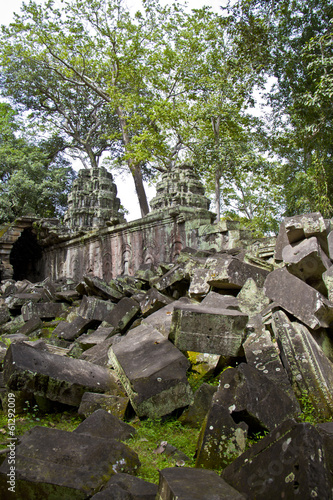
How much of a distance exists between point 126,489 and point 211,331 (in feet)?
4.95

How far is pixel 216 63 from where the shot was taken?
1619 cm

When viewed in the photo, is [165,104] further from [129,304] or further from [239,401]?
[239,401]

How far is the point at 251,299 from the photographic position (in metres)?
3.98

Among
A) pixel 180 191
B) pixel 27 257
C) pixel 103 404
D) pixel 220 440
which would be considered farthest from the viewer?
pixel 27 257

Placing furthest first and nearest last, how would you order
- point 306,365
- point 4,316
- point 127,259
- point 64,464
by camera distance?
point 127,259
point 4,316
point 306,365
point 64,464

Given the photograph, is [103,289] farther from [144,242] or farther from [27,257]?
[27,257]

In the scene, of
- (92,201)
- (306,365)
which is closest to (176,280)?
(306,365)

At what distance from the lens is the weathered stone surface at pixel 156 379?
265 cm

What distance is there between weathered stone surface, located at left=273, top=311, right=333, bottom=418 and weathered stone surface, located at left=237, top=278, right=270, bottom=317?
957 mm

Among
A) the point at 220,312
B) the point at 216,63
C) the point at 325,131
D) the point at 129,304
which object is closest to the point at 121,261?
the point at 129,304

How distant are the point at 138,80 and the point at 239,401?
18655 mm

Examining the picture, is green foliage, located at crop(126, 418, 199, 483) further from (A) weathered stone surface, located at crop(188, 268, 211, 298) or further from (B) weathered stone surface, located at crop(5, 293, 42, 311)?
(B) weathered stone surface, located at crop(5, 293, 42, 311)

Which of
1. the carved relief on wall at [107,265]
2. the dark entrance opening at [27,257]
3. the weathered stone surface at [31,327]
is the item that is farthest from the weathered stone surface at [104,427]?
the dark entrance opening at [27,257]

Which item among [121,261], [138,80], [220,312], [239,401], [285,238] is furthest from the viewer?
[138,80]
